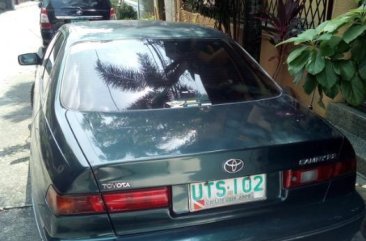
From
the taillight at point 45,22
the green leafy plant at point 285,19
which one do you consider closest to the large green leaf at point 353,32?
the green leafy plant at point 285,19

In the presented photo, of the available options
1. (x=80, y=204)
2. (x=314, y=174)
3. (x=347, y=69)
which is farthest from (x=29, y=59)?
(x=314, y=174)

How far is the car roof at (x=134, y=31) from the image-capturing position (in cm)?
300

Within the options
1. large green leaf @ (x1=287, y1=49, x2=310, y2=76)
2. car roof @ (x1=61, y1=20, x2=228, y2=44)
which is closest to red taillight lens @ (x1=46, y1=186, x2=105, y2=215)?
car roof @ (x1=61, y1=20, x2=228, y2=44)

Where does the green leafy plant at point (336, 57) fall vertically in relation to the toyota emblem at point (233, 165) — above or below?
above

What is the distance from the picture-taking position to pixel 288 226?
6.79 ft

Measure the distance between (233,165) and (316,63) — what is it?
1071mm

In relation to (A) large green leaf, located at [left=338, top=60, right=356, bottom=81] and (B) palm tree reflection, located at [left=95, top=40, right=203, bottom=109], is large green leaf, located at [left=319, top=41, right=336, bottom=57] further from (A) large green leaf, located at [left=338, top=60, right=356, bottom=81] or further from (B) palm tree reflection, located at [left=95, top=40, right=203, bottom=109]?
(B) palm tree reflection, located at [left=95, top=40, right=203, bottom=109]

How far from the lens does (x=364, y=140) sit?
3975 mm

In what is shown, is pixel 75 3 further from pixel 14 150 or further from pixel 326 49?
pixel 326 49

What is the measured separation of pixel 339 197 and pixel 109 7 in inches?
325

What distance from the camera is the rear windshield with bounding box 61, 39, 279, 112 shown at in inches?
97.7

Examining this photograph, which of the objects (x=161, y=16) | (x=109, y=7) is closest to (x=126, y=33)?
(x=109, y=7)

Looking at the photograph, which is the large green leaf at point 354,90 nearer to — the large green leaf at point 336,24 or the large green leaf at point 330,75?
the large green leaf at point 330,75

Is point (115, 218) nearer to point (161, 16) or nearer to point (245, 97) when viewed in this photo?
point (245, 97)
